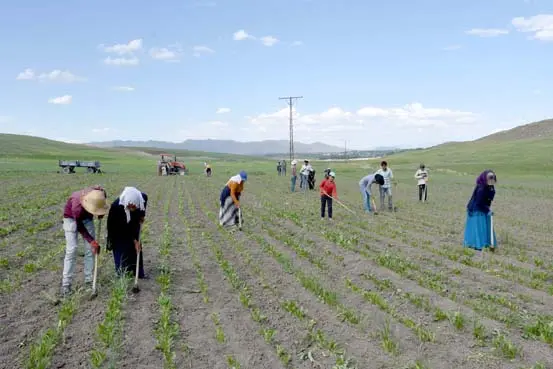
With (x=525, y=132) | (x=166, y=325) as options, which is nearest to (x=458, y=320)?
(x=166, y=325)

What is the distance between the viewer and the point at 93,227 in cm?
803

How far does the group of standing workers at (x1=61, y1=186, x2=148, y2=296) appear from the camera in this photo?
747 centimetres

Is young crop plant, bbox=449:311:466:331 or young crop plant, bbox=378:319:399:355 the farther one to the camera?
young crop plant, bbox=449:311:466:331

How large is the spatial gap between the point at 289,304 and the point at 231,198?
668 centimetres

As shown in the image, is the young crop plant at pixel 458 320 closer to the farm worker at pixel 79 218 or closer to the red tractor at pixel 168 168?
the farm worker at pixel 79 218

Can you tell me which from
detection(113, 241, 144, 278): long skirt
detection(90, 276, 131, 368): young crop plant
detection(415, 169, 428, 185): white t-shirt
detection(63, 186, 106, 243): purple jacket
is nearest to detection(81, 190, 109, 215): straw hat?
detection(63, 186, 106, 243): purple jacket

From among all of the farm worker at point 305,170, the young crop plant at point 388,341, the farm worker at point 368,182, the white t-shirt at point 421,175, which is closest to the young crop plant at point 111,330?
the young crop plant at point 388,341

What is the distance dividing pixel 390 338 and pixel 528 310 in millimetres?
2261

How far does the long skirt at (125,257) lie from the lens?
8.22 meters

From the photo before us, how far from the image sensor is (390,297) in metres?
7.59

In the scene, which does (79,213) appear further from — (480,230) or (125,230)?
(480,230)

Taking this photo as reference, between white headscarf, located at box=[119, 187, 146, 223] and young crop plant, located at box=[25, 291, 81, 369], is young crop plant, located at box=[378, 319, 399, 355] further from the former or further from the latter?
white headscarf, located at box=[119, 187, 146, 223]

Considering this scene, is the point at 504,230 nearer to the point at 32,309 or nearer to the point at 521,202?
the point at 521,202

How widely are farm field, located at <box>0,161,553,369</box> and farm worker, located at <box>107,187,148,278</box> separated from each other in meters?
0.43
